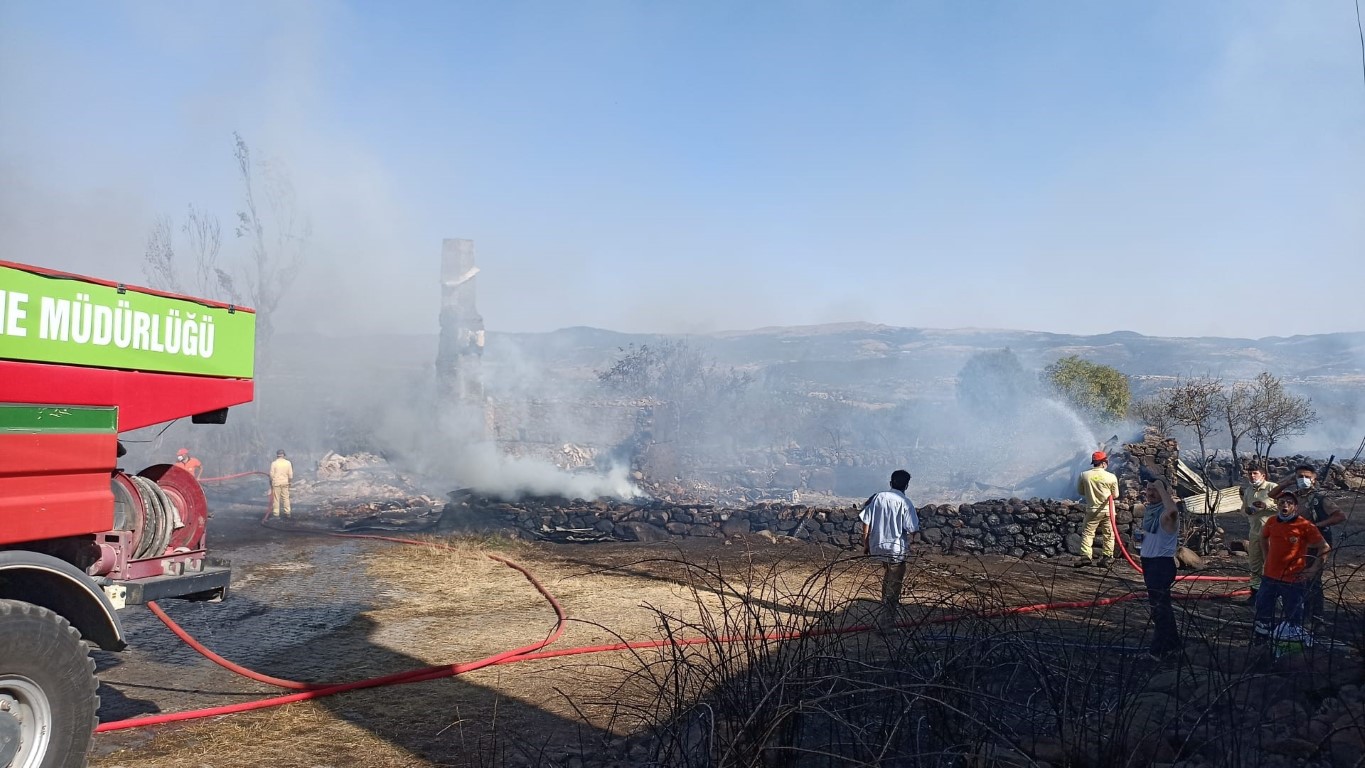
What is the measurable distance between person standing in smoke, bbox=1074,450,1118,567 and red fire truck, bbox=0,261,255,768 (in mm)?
10851

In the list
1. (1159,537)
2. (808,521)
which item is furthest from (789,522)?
(1159,537)

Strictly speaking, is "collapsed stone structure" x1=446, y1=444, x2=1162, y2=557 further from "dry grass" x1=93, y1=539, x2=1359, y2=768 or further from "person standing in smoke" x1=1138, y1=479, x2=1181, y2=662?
"person standing in smoke" x1=1138, y1=479, x2=1181, y2=662

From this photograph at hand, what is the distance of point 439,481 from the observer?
26.6m

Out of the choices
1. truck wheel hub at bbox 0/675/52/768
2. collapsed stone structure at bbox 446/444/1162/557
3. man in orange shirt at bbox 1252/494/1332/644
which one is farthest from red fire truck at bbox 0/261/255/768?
collapsed stone structure at bbox 446/444/1162/557

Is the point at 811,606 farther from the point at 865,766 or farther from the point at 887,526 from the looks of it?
the point at 865,766

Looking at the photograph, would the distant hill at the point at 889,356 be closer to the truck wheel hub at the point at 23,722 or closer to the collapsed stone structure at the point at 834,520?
the collapsed stone structure at the point at 834,520

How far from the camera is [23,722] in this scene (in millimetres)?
4148

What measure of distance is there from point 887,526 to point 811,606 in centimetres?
173

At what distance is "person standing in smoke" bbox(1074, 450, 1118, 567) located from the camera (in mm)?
12156

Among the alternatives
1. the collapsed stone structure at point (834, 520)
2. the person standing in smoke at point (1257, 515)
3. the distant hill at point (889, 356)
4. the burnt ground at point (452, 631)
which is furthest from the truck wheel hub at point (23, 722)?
the distant hill at point (889, 356)

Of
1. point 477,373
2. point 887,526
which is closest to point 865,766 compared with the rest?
point 887,526

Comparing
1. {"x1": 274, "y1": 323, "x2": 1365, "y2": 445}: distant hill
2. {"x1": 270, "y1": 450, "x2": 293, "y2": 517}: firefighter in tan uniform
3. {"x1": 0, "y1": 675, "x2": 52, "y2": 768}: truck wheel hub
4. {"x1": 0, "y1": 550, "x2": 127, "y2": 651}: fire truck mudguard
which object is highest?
{"x1": 274, "y1": 323, "x2": 1365, "y2": 445}: distant hill

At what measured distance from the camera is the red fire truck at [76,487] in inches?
164

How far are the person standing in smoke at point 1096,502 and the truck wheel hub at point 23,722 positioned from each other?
37.4 ft
